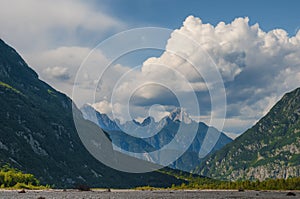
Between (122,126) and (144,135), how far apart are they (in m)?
10.6

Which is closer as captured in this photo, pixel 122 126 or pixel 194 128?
pixel 194 128

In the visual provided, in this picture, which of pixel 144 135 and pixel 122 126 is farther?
pixel 122 126

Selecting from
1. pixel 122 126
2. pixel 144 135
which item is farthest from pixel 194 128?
pixel 122 126

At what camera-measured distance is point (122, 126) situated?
329ft

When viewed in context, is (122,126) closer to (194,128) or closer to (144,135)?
(144,135)

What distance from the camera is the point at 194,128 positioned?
87.9 meters

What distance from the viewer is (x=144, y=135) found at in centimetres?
9106

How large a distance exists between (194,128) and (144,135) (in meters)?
10.7
